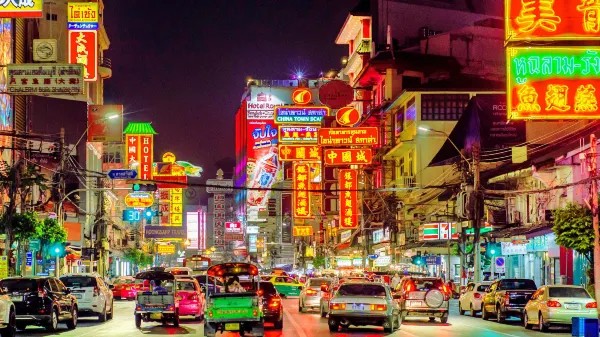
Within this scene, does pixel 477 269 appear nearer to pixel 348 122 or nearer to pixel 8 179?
pixel 8 179

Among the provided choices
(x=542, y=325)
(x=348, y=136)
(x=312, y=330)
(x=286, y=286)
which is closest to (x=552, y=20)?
(x=542, y=325)

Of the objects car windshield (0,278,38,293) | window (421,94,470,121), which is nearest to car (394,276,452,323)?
car windshield (0,278,38,293)

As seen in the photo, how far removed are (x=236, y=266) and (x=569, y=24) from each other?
41.5 ft

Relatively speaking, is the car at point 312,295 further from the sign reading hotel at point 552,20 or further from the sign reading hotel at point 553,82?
the sign reading hotel at point 552,20

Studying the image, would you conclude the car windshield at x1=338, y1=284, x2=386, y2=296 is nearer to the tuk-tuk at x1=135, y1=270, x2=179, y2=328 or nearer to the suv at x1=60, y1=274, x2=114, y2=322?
the tuk-tuk at x1=135, y1=270, x2=179, y2=328

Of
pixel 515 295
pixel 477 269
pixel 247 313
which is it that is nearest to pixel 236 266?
pixel 247 313

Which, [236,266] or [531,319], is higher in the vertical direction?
[236,266]

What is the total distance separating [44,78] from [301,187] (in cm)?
6000

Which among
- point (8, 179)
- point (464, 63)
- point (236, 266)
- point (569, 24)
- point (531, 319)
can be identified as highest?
point (464, 63)

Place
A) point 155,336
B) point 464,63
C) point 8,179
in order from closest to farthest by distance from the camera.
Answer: point 155,336
point 8,179
point 464,63

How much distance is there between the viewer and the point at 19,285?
2958 cm

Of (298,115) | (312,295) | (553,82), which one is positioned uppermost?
(298,115)

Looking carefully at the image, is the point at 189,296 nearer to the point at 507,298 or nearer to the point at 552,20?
the point at 507,298

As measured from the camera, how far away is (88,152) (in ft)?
307
